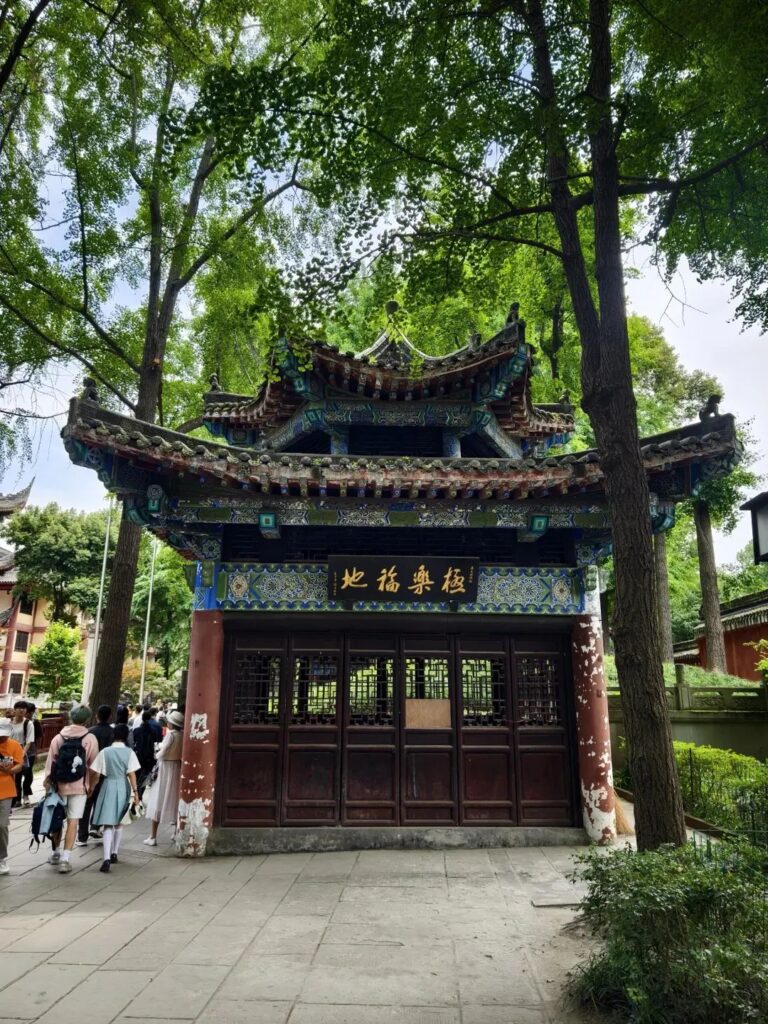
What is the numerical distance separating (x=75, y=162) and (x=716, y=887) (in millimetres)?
13723

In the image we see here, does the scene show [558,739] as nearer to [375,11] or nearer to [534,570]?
[534,570]

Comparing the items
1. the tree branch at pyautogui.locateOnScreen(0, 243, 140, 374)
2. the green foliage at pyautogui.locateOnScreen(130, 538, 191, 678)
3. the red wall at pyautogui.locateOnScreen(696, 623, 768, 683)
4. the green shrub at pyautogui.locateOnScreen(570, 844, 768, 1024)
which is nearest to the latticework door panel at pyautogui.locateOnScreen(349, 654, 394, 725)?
the green shrub at pyautogui.locateOnScreen(570, 844, 768, 1024)

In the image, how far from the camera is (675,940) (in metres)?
3.79

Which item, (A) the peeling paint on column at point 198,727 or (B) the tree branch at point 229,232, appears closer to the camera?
(A) the peeling paint on column at point 198,727

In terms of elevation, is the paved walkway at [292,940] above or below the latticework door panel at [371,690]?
below

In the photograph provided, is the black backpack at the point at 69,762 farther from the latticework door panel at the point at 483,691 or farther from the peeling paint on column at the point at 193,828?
Result: the latticework door panel at the point at 483,691

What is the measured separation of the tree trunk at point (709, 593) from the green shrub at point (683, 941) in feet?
62.8

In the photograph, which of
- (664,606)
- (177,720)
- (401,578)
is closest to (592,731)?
(401,578)

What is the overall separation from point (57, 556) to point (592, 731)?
30.9 metres

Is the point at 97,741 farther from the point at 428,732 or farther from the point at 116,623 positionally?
the point at 428,732

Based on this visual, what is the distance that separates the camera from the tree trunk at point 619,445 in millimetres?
5051

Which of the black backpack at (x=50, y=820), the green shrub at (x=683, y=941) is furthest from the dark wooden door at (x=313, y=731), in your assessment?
the green shrub at (x=683, y=941)

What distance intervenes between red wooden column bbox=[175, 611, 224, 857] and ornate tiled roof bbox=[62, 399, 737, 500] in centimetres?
203

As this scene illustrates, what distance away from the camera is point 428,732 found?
28.8 ft
